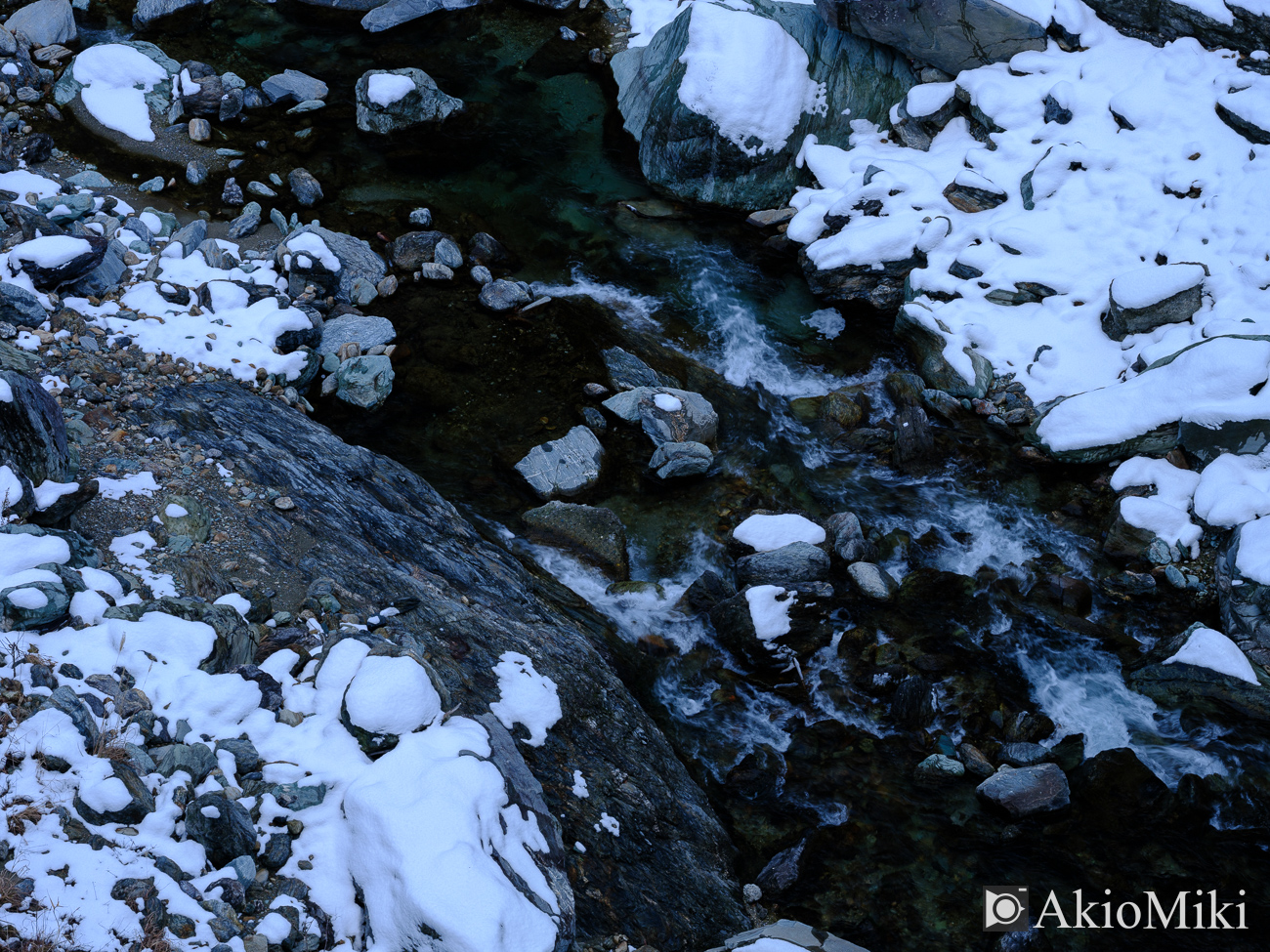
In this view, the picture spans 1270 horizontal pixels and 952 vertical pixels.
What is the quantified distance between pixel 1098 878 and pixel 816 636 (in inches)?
108

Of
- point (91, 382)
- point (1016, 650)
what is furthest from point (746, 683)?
point (91, 382)

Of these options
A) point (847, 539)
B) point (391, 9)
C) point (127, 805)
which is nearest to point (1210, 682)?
point (847, 539)

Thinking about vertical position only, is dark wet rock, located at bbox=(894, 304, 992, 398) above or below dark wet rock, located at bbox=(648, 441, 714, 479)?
above

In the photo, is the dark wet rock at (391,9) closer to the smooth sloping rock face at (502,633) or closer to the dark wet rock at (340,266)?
the dark wet rock at (340,266)

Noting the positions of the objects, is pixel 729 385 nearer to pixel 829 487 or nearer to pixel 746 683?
pixel 829 487

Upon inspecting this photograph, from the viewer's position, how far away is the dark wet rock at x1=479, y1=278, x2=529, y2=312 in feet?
35.4

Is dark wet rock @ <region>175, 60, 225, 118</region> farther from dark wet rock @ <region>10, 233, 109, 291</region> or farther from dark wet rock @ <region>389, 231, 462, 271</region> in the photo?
dark wet rock @ <region>10, 233, 109, 291</region>

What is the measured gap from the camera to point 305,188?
12.0 m

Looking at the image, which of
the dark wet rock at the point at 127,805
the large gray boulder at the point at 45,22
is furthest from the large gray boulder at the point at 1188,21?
the large gray boulder at the point at 45,22

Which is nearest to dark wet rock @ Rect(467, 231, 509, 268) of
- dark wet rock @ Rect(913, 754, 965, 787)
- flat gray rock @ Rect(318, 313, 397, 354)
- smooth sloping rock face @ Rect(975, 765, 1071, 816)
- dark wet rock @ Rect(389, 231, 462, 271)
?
dark wet rock @ Rect(389, 231, 462, 271)

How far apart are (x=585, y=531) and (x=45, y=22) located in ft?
45.2

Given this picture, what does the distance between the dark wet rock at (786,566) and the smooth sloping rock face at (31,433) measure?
5660mm

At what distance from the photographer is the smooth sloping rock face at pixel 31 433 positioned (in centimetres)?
571

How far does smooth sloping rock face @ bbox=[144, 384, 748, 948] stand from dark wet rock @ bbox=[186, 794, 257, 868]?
144cm
